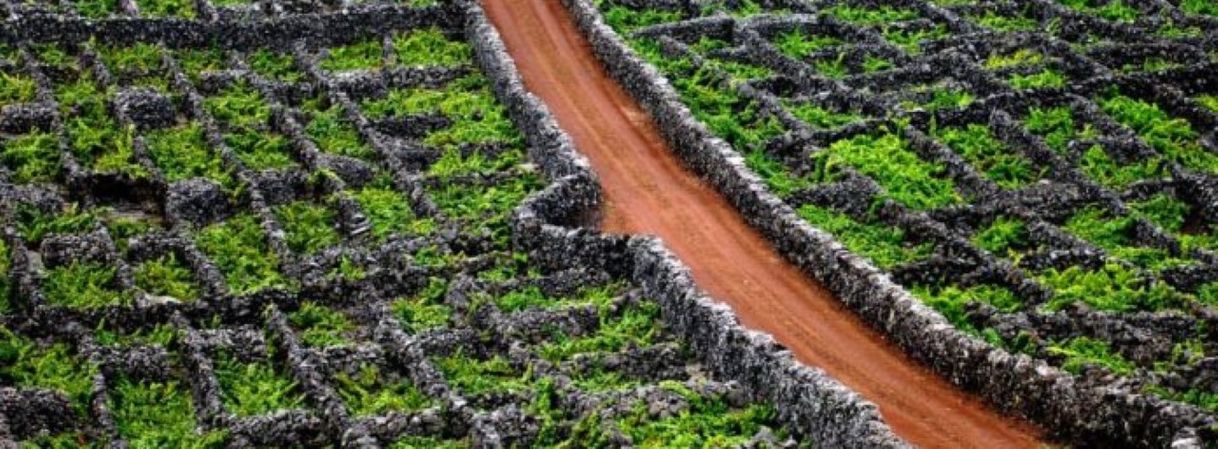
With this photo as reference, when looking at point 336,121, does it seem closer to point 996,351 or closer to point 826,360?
point 826,360

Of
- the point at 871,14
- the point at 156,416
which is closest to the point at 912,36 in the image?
the point at 871,14

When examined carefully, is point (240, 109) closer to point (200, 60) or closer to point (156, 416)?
point (200, 60)

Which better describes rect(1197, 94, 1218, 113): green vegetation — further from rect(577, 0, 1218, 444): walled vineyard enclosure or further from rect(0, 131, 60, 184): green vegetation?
rect(0, 131, 60, 184): green vegetation

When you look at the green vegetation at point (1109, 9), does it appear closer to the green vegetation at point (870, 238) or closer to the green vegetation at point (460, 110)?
the green vegetation at point (870, 238)

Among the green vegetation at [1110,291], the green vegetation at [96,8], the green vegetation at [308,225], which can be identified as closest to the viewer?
the green vegetation at [1110,291]

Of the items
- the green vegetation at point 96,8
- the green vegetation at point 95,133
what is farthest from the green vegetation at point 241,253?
the green vegetation at point 96,8

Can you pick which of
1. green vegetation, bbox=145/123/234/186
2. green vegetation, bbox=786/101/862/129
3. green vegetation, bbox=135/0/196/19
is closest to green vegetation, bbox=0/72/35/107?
green vegetation, bbox=145/123/234/186

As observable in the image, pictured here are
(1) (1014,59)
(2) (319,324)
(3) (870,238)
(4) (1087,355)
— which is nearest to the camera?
(4) (1087,355)
